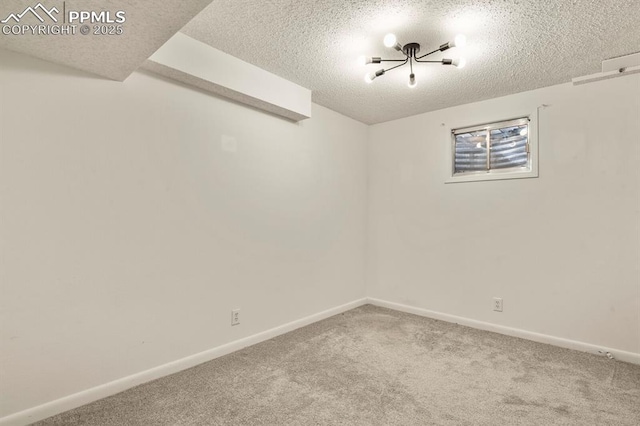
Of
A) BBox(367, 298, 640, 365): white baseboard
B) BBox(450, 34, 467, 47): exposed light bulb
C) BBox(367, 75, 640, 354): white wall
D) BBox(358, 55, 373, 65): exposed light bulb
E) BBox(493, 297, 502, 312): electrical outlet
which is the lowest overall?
BBox(367, 298, 640, 365): white baseboard

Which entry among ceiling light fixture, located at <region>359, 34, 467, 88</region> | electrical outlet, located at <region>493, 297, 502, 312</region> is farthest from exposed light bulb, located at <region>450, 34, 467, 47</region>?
electrical outlet, located at <region>493, 297, 502, 312</region>

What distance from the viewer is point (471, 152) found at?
353 centimetres

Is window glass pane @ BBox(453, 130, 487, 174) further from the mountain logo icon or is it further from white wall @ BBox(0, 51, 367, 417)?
the mountain logo icon

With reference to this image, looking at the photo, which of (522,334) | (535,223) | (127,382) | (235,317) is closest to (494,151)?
(535,223)

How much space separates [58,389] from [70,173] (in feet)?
4.23

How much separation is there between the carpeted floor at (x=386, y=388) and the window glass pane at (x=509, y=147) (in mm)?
1775

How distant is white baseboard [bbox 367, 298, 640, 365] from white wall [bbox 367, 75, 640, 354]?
1.9 inches

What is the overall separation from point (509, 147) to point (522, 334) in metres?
1.89

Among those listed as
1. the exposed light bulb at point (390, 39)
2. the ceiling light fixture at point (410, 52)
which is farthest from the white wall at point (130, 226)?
the exposed light bulb at point (390, 39)

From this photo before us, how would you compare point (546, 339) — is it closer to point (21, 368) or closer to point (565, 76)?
point (565, 76)

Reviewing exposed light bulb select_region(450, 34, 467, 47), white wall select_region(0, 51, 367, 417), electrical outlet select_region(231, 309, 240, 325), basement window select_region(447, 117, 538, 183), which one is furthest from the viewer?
basement window select_region(447, 117, 538, 183)

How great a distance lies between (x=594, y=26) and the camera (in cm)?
200

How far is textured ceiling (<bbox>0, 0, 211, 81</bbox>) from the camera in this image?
1.31 metres

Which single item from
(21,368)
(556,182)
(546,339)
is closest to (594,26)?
(556,182)
